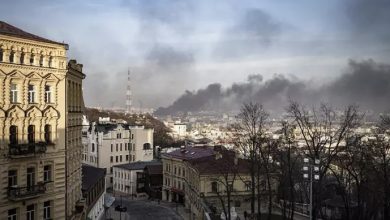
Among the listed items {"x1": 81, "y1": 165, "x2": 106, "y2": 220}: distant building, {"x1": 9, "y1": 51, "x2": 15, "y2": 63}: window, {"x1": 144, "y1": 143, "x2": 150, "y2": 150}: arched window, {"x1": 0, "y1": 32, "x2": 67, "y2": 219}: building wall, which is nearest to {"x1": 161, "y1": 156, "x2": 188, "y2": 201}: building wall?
{"x1": 81, "y1": 165, "x2": 106, "y2": 220}: distant building

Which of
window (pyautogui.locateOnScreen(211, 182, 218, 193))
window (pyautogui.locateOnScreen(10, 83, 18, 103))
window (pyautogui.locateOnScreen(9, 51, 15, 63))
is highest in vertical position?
window (pyautogui.locateOnScreen(9, 51, 15, 63))

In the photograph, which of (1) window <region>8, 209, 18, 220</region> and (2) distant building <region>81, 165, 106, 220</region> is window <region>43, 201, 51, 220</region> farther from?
(2) distant building <region>81, 165, 106, 220</region>

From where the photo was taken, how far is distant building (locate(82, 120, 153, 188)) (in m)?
93.7

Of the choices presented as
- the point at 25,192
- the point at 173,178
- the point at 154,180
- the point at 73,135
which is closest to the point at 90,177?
the point at 73,135

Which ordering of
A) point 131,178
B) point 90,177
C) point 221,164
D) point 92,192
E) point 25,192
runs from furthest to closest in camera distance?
point 131,178
point 221,164
point 90,177
point 92,192
point 25,192

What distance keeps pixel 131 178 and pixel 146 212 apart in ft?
58.7

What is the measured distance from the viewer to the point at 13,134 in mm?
28234

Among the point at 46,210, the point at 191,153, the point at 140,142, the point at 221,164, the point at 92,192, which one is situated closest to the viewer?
the point at 46,210

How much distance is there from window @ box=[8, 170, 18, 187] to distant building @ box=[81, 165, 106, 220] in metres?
15.0

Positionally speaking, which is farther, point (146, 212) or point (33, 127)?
point (146, 212)

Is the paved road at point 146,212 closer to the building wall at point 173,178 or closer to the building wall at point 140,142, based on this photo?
the building wall at point 173,178

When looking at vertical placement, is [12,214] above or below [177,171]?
above

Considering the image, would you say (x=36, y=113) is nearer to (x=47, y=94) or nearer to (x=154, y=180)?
(x=47, y=94)

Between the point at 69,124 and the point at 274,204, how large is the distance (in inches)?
1147
